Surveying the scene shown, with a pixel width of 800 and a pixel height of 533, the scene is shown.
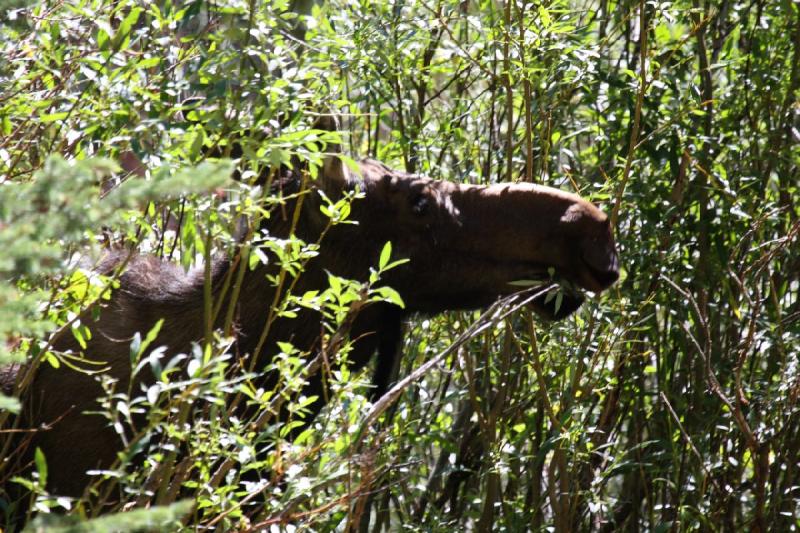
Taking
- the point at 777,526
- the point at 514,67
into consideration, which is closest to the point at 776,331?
the point at 777,526

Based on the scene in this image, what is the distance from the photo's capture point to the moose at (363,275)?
388 cm

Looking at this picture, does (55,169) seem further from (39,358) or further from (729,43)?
(729,43)

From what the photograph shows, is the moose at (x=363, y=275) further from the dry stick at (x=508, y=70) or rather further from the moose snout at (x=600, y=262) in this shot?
the dry stick at (x=508, y=70)

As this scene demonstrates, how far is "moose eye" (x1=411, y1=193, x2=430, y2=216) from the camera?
4.21 m

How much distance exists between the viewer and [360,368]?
4281 millimetres

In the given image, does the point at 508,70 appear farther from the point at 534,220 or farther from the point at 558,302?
the point at 558,302

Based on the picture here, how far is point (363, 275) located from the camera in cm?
414

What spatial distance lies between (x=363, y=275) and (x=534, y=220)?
0.68 metres

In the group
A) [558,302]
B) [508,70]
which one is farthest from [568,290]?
[508,70]

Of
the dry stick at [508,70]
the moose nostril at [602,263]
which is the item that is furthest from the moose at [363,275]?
the dry stick at [508,70]

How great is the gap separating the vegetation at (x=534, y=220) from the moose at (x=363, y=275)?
133 mm

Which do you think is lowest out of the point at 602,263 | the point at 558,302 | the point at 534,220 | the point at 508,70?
the point at 558,302

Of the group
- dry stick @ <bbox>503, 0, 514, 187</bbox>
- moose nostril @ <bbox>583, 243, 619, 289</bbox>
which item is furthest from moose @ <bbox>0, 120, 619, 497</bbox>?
dry stick @ <bbox>503, 0, 514, 187</bbox>

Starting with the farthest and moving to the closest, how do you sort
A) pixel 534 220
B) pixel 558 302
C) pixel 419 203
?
pixel 419 203, pixel 534 220, pixel 558 302
